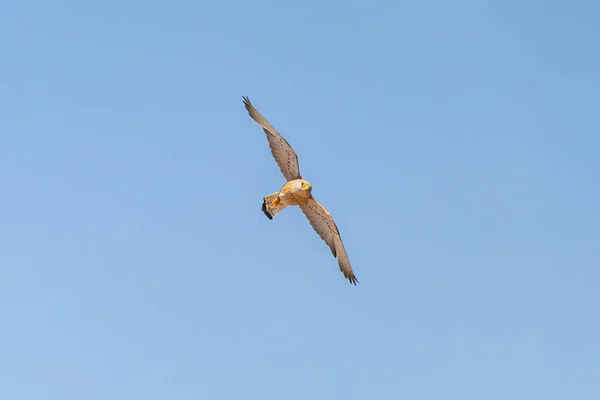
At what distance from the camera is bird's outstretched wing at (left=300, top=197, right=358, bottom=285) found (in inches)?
1510

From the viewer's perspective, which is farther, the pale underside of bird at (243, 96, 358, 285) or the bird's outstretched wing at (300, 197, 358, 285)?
the bird's outstretched wing at (300, 197, 358, 285)

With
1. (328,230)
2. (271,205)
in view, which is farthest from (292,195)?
(328,230)

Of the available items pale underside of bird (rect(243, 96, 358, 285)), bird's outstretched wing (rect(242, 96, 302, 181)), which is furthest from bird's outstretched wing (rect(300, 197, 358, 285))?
bird's outstretched wing (rect(242, 96, 302, 181))

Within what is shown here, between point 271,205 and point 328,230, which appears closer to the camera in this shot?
point 271,205

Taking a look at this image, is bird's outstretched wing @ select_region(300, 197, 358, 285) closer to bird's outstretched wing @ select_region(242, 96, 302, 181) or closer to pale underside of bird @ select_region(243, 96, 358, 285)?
pale underside of bird @ select_region(243, 96, 358, 285)

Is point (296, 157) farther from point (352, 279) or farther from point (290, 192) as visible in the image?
point (352, 279)

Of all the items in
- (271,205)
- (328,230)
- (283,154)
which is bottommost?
(271,205)

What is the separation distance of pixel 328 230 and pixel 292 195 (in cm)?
312

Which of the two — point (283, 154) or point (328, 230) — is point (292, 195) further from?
point (328, 230)

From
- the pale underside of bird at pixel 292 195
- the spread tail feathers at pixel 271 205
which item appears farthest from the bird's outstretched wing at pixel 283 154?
the spread tail feathers at pixel 271 205

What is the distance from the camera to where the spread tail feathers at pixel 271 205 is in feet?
121

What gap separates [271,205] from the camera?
36.9 m

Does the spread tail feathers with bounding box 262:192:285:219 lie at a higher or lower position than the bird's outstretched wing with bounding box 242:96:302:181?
lower

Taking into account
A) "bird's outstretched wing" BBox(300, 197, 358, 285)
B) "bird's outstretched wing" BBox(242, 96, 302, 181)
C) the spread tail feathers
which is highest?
"bird's outstretched wing" BBox(242, 96, 302, 181)
